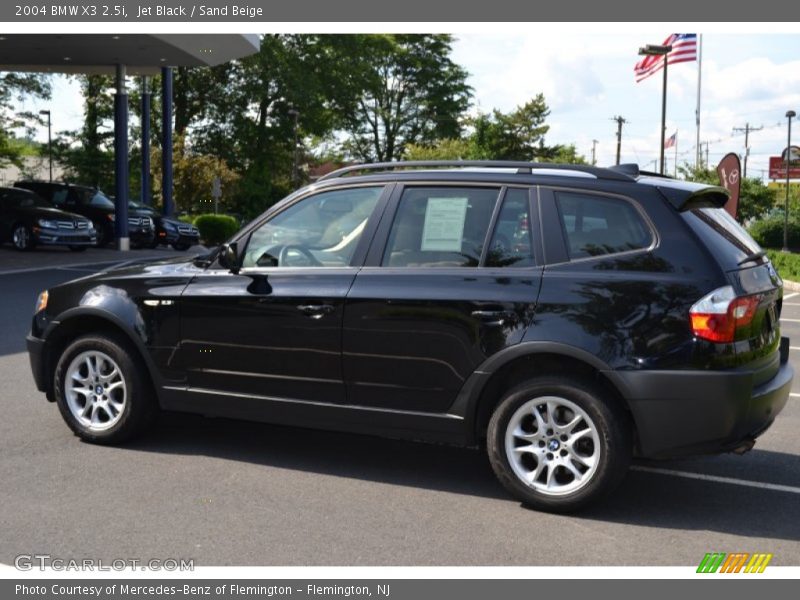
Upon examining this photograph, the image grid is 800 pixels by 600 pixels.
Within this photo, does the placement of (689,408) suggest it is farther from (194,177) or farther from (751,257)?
(194,177)

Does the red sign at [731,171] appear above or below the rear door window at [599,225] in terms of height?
above

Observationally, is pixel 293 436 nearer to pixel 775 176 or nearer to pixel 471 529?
pixel 471 529

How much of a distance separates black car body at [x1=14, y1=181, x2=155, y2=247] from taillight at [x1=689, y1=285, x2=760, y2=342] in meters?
25.6

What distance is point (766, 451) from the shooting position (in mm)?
6609

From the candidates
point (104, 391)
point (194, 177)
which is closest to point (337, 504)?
point (104, 391)

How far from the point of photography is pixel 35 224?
25.0 meters

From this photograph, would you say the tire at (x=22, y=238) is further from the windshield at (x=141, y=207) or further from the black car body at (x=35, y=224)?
the windshield at (x=141, y=207)

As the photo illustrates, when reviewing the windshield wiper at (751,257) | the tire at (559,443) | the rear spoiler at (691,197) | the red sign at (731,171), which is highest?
the red sign at (731,171)

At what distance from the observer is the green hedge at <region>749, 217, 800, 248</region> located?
50.9 metres

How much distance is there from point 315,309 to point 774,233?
1973 inches

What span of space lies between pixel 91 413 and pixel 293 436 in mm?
1336

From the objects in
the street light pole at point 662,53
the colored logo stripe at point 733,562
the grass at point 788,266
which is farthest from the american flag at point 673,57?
the colored logo stripe at point 733,562

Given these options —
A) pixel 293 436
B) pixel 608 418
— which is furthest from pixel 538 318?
pixel 293 436

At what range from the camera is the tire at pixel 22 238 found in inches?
990
